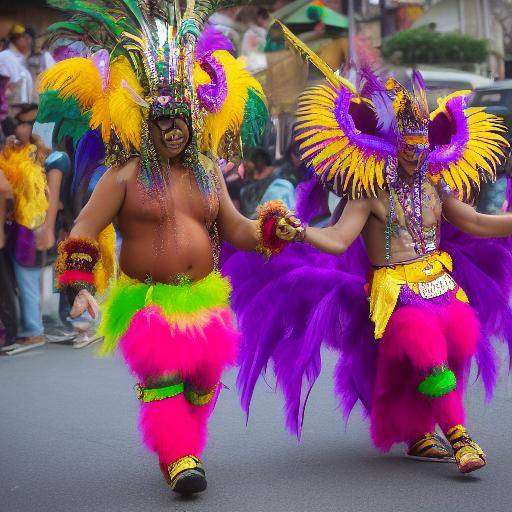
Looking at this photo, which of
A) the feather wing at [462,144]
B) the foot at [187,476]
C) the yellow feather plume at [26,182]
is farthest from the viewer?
the yellow feather plume at [26,182]

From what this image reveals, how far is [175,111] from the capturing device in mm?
3811

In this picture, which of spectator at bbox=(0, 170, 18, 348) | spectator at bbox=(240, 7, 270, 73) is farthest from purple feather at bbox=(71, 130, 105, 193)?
spectator at bbox=(240, 7, 270, 73)

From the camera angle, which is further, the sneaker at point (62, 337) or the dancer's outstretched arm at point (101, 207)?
the sneaker at point (62, 337)

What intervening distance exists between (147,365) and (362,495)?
1.01 meters

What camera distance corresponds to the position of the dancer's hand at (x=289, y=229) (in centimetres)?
383

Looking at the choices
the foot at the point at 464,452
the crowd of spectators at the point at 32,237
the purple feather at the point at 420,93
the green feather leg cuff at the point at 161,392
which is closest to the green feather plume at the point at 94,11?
the purple feather at the point at 420,93

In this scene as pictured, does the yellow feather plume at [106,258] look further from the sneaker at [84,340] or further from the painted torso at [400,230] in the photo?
the sneaker at [84,340]

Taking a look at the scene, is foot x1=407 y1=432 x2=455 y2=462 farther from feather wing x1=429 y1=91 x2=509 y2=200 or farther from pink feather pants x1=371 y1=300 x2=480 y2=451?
feather wing x1=429 y1=91 x2=509 y2=200

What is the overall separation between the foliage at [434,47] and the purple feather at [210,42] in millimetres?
8682

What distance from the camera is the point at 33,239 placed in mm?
7297

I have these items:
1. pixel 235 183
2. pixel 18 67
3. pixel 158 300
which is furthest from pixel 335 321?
pixel 18 67

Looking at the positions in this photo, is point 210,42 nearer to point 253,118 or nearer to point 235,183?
point 253,118

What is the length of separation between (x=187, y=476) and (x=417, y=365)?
107 centimetres

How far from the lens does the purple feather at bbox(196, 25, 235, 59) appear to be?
13.5ft
